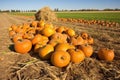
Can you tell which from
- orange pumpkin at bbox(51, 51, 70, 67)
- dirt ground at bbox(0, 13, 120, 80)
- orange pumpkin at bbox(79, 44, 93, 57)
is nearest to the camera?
dirt ground at bbox(0, 13, 120, 80)

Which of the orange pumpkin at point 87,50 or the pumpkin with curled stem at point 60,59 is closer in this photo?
the pumpkin with curled stem at point 60,59

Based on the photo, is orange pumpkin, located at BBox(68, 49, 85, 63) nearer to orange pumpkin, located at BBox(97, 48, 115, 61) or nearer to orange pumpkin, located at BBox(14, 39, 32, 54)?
orange pumpkin, located at BBox(97, 48, 115, 61)

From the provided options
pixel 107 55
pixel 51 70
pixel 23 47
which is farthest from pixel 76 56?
pixel 23 47

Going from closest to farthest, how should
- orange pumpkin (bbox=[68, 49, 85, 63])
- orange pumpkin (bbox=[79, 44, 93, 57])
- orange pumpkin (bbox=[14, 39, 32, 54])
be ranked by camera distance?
orange pumpkin (bbox=[68, 49, 85, 63]) → orange pumpkin (bbox=[79, 44, 93, 57]) → orange pumpkin (bbox=[14, 39, 32, 54])

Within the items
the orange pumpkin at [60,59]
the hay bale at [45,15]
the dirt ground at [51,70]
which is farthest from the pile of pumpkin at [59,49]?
the hay bale at [45,15]

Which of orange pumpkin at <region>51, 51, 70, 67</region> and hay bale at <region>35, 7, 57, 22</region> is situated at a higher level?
orange pumpkin at <region>51, 51, 70, 67</region>

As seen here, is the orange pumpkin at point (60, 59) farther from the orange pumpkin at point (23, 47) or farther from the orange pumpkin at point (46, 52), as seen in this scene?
the orange pumpkin at point (23, 47)

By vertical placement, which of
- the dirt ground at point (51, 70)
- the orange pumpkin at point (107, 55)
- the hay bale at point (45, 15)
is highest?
the orange pumpkin at point (107, 55)

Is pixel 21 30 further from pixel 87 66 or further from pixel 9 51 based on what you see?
pixel 87 66

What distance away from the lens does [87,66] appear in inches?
224

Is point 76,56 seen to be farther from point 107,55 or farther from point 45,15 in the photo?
point 45,15

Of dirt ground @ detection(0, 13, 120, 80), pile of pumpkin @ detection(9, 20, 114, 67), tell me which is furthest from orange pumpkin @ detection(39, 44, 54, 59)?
dirt ground @ detection(0, 13, 120, 80)

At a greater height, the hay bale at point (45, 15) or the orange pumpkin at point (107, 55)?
the orange pumpkin at point (107, 55)

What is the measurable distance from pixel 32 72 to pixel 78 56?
1432mm
